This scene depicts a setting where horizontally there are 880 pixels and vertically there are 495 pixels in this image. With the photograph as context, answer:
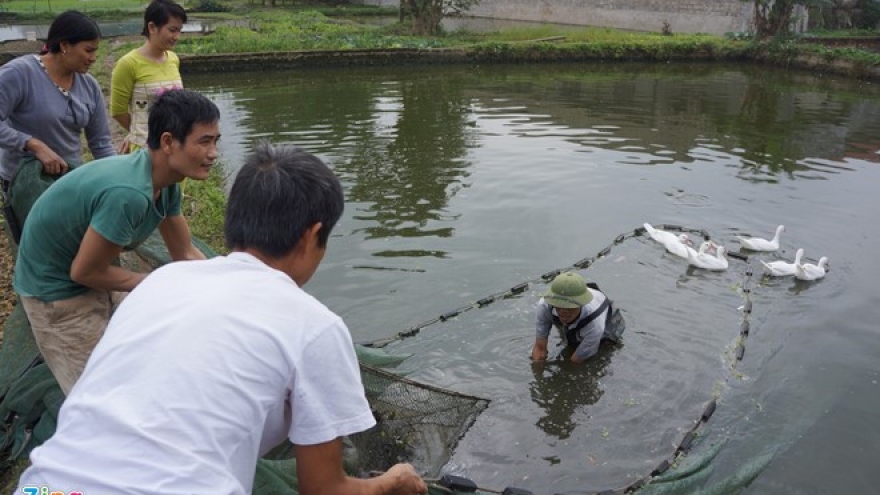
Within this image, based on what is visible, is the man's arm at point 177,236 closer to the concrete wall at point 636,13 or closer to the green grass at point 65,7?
the concrete wall at point 636,13

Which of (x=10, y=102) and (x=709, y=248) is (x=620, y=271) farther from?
(x=10, y=102)

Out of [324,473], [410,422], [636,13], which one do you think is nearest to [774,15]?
[636,13]

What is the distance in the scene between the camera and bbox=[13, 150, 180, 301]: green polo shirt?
8.84ft

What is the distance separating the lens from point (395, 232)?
26.7 ft

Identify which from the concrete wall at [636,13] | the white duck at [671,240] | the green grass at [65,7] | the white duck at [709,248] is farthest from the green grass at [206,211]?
the green grass at [65,7]

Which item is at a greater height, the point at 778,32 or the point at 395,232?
the point at 778,32

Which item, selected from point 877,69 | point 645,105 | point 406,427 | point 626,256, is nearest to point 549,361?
point 406,427

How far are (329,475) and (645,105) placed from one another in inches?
611

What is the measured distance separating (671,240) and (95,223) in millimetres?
6229

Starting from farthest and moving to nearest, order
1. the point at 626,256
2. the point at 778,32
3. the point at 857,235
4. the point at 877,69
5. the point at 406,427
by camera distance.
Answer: the point at 778,32, the point at 877,69, the point at 857,235, the point at 626,256, the point at 406,427

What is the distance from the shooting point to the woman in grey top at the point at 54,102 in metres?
3.80

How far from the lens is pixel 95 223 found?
8.77 feet

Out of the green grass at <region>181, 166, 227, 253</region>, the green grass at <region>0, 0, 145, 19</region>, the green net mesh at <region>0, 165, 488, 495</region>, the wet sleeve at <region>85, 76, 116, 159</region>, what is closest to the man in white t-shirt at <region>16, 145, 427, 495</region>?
the green net mesh at <region>0, 165, 488, 495</region>

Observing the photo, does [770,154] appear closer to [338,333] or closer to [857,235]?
[857,235]
